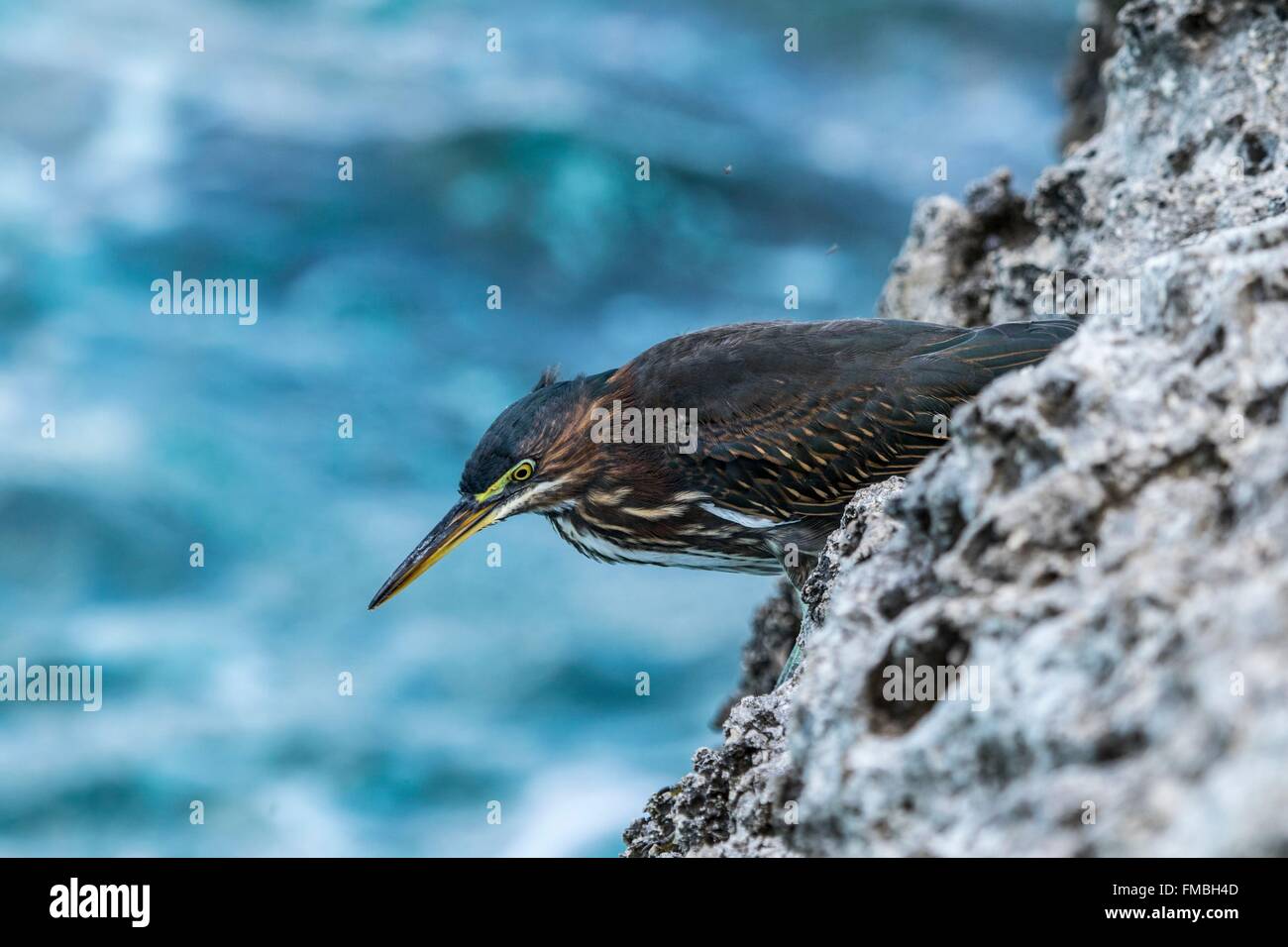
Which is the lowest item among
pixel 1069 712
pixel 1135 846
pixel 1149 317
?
pixel 1135 846

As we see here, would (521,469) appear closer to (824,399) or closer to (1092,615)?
(824,399)

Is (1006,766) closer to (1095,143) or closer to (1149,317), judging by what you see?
(1149,317)

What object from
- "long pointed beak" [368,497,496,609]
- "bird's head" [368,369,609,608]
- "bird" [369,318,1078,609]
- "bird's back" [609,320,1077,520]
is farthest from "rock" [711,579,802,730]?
"long pointed beak" [368,497,496,609]

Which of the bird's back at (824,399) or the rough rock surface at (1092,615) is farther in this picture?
the bird's back at (824,399)

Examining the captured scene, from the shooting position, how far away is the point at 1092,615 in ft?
5.58

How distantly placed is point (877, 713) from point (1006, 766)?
0.29 m

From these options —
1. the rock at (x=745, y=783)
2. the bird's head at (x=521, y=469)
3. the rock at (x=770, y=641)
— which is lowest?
the rock at (x=745, y=783)

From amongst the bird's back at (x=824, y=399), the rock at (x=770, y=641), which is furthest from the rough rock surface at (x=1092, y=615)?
the rock at (x=770, y=641)

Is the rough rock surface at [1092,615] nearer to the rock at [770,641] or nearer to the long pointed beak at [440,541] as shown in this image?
the long pointed beak at [440,541]

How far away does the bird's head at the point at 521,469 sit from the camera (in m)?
4.95

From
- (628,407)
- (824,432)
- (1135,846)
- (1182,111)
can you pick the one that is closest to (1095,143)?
(1182,111)

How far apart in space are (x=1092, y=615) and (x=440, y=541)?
356cm

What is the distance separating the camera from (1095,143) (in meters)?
5.11

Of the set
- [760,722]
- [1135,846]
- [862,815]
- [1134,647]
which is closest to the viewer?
[1135,846]
